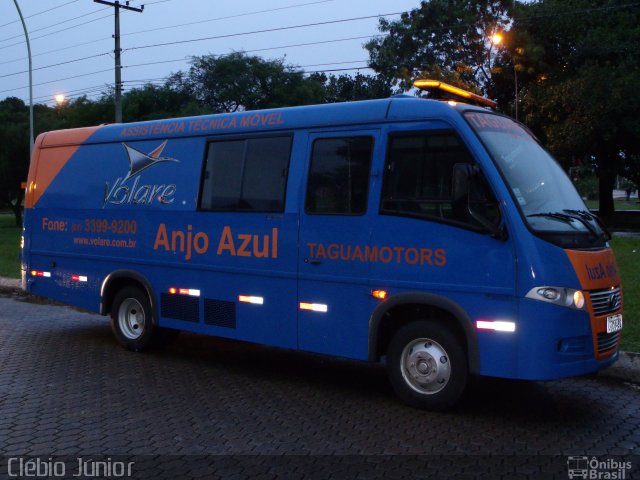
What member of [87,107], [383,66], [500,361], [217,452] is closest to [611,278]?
A: [500,361]

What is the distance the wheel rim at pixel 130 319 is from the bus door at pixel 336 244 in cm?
294

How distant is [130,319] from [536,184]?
5.53m

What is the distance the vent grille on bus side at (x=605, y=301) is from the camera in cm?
595

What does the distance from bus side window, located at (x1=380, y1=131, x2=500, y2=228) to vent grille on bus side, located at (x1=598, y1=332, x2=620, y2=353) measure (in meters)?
1.42

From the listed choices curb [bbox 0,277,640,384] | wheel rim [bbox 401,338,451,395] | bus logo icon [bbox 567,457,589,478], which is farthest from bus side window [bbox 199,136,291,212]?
curb [bbox 0,277,640,384]

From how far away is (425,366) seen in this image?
6.38m

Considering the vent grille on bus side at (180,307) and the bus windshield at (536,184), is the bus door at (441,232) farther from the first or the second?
the vent grille on bus side at (180,307)

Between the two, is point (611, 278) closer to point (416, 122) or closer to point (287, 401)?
point (416, 122)

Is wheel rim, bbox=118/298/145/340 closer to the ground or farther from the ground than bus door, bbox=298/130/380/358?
closer to the ground

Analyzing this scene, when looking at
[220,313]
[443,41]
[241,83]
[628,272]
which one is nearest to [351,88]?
[241,83]

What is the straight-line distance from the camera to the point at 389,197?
6.55 m

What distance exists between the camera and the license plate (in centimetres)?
616

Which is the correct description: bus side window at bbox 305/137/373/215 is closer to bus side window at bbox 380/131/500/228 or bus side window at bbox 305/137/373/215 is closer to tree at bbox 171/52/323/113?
bus side window at bbox 380/131/500/228

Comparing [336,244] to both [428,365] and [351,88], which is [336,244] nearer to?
[428,365]
